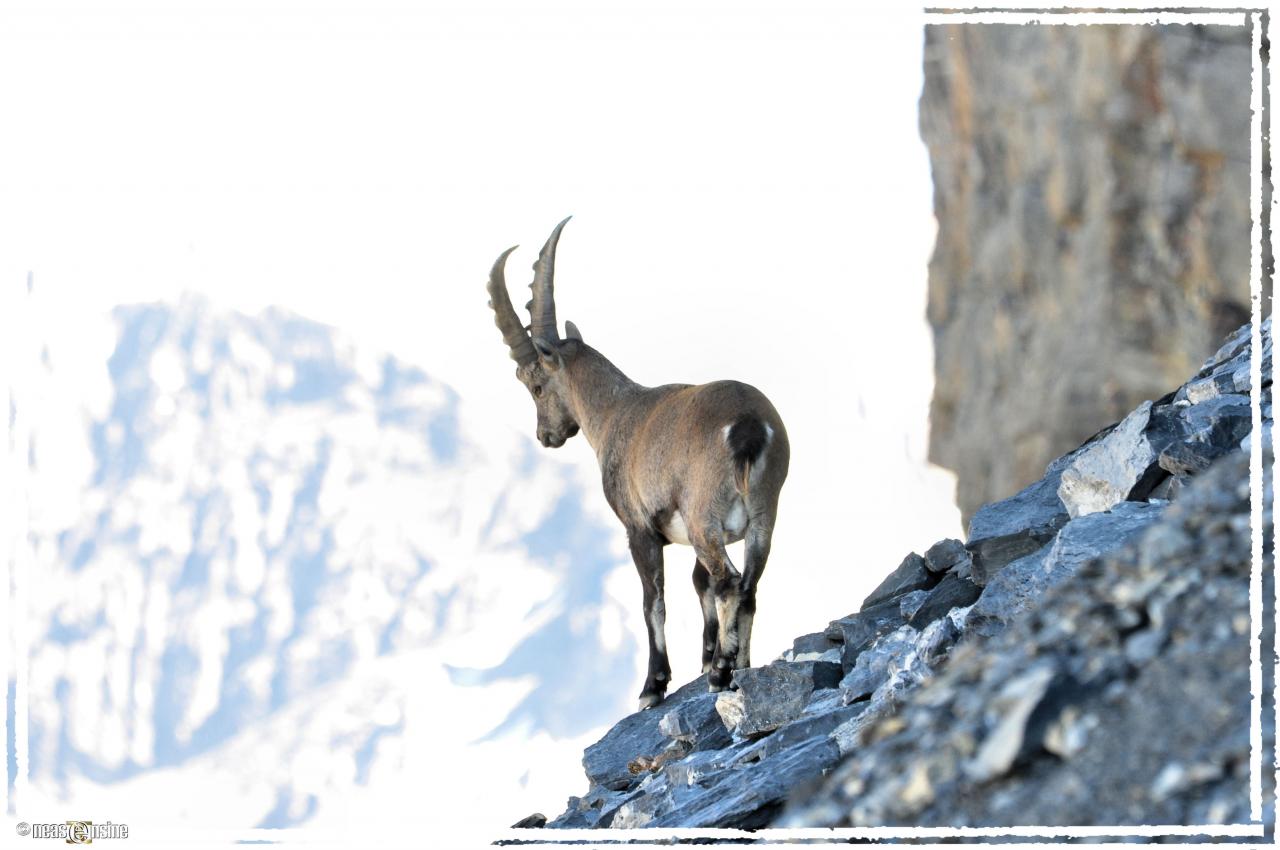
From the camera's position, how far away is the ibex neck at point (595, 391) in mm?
14609

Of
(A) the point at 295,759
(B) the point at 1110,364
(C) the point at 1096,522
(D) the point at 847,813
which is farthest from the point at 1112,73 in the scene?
(A) the point at 295,759

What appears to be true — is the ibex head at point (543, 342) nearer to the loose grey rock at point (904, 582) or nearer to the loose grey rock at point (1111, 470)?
the loose grey rock at point (904, 582)

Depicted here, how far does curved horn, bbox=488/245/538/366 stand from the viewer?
50.2 ft

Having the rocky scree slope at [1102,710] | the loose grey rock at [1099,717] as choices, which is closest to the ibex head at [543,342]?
the rocky scree slope at [1102,710]

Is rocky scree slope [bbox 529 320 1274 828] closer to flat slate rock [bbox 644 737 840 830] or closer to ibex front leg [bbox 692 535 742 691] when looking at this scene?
flat slate rock [bbox 644 737 840 830]

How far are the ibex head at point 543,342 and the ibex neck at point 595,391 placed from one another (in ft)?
0.54

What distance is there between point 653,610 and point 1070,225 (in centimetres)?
3709

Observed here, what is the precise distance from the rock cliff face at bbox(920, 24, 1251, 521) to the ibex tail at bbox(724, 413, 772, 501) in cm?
2917

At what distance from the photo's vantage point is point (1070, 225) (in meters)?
47.5

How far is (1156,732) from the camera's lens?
149 inches

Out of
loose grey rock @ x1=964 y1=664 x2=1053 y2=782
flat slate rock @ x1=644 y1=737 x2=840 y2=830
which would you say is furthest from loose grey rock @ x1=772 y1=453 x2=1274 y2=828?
flat slate rock @ x1=644 y1=737 x2=840 y2=830

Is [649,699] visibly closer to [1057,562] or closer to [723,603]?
[723,603]

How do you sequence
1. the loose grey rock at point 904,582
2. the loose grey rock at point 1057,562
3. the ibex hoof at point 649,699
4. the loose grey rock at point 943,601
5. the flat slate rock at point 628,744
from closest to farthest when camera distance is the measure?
the loose grey rock at point 1057,562 → the loose grey rock at point 943,601 → the flat slate rock at point 628,744 → the loose grey rock at point 904,582 → the ibex hoof at point 649,699

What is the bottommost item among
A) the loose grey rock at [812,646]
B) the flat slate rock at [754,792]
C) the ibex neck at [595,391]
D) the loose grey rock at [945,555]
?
the flat slate rock at [754,792]
